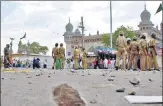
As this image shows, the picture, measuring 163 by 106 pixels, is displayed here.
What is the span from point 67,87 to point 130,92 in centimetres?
151

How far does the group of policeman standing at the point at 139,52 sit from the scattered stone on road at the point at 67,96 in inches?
441

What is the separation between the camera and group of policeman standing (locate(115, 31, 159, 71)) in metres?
20.4

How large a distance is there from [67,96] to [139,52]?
43.9 feet

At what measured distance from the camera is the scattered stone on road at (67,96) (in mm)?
7702

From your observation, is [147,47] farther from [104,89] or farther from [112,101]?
[112,101]

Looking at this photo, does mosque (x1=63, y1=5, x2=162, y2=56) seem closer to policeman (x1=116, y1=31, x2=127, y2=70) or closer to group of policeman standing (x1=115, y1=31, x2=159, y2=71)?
group of policeman standing (x1=115, y1=31, x2=159, y2=71)

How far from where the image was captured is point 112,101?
7.94 meters

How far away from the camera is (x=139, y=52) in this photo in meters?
21.2

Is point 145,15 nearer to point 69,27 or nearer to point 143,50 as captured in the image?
point 69,27

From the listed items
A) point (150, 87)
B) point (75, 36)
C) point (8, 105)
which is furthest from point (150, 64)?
point (75, 36)

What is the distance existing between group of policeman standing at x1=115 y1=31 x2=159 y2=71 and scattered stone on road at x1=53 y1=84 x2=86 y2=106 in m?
11.2

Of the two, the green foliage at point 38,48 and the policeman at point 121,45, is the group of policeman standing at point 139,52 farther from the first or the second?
the green foliage at point 38,48

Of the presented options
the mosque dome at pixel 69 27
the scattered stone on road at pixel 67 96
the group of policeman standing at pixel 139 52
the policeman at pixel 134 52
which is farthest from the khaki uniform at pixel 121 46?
the mosque dome at pixel 69 27

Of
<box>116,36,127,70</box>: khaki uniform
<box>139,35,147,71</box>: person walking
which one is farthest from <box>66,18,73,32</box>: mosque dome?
<box>116,36,127,70</box>: khaki uniform
